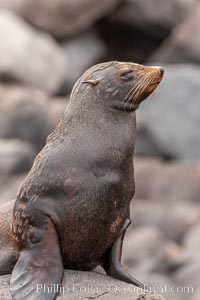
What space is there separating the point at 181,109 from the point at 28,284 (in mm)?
19676

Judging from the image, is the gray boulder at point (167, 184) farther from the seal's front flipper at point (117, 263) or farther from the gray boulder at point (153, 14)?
the seal's front flipper at point (117, 263)

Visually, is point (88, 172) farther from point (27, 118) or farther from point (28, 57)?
point (28, 57)

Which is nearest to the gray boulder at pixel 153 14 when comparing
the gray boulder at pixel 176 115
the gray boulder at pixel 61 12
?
the gray boulder at pixel 61 12

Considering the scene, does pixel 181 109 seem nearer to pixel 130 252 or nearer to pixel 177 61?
pixel 177 61

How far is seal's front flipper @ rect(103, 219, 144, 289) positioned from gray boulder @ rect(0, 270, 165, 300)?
0.37ft

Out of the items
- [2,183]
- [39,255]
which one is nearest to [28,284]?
[39,255]

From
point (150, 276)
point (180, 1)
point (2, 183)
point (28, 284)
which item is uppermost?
point (180, 1)

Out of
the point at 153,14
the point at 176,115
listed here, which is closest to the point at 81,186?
the point at 176,115

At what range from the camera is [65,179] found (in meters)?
7.77

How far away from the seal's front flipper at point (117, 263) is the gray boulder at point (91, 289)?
112mm

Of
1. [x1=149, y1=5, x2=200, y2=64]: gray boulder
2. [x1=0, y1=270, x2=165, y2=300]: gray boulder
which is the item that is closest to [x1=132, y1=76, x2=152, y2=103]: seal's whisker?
[x1=0, y1=270, x2=165, y2=300]: gray boulder

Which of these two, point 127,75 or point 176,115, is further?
point 176,115

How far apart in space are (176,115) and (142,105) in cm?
79

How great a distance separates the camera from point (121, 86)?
26.0ft
